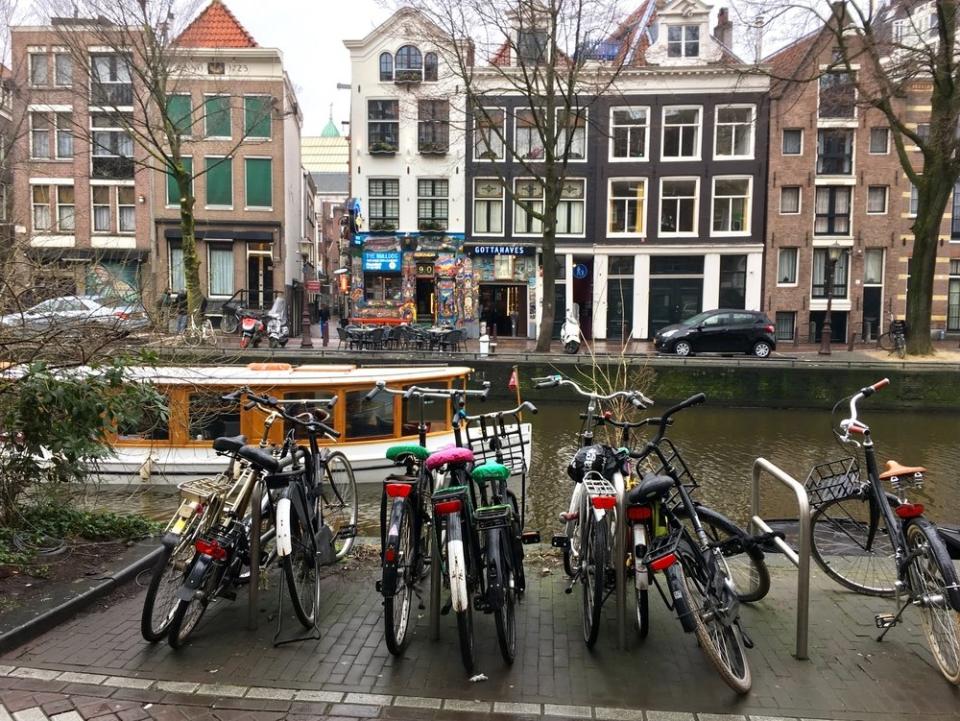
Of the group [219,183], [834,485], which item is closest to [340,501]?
[834,485]

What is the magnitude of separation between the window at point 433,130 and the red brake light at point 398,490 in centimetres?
2670

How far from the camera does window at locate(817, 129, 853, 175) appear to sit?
94.5ft

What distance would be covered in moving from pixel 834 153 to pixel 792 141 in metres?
1.66

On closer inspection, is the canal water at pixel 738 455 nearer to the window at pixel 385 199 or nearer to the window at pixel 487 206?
the window at pixel 487 206

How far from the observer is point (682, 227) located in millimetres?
29344

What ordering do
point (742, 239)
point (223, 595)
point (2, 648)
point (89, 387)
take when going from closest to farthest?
point (2, 648) < point (223, 595) < point (89, 387) < point (742, 239)

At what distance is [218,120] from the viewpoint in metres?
28.4

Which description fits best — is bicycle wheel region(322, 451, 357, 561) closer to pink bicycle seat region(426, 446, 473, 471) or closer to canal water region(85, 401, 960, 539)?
pink bicycle seat region(426, 446, 473, 471)

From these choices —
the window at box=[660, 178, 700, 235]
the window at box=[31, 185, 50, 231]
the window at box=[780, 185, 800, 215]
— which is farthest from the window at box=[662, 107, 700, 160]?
the window at box=[31, 185, 50, 231]

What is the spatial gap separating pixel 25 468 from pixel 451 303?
24.6 metres

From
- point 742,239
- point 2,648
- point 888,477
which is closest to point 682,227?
point 742,239

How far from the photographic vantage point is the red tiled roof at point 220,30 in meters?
28.9

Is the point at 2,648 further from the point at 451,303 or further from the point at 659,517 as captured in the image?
the point at 451,303

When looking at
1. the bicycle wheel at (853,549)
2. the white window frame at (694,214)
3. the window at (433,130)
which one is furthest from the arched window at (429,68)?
the bicycle wheel at (853,549)
